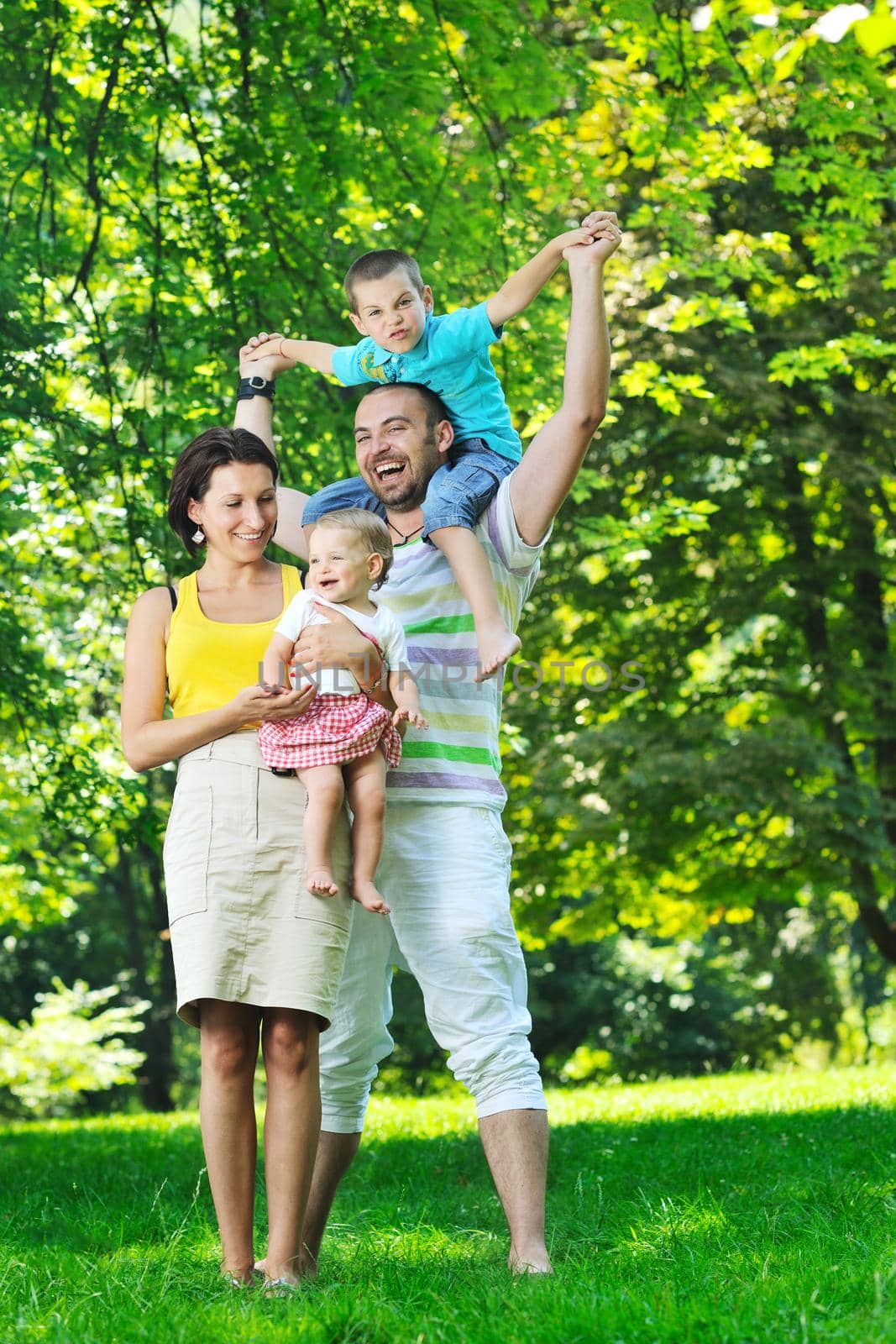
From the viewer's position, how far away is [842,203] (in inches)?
319

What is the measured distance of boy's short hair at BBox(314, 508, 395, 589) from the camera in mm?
3311

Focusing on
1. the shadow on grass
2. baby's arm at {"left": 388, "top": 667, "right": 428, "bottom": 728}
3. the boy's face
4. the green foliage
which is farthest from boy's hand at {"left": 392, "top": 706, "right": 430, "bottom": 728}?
the green foliage

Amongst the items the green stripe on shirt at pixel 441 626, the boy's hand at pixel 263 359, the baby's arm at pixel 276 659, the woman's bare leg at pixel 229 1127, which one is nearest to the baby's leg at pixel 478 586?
the green stripe on shirt at pixel 441 626

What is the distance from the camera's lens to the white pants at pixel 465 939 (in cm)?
338

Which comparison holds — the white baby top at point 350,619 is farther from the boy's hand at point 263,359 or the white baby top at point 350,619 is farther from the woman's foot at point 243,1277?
the woman's foot at point 243,1277

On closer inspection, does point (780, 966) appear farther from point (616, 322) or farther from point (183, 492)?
point (183, 492)

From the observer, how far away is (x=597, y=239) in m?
3.35

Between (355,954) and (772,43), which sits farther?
(355,954)

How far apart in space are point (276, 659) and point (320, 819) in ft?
1.26

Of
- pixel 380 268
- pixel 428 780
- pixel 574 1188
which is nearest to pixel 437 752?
pixel 428 780

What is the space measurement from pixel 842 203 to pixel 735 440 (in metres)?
3.37

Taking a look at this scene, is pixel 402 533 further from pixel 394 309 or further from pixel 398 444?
pixel 394 309

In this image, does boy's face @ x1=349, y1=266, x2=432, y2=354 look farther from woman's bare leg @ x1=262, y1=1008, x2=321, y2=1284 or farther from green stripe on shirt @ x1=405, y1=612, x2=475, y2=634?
woman's bare leg @ x1=262, y1=1008, x2=321, y2=1284

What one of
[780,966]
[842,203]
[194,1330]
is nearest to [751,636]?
[842,203]
